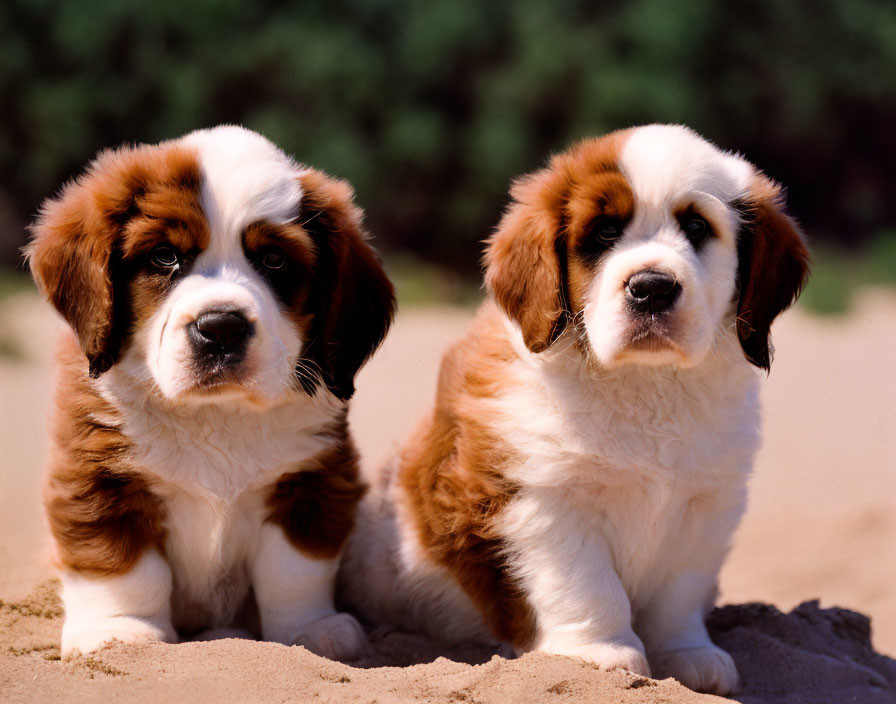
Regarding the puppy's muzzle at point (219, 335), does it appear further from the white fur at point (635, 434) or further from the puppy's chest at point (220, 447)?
the white fur at point (635, 434)

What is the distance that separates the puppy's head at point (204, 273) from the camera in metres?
3.72

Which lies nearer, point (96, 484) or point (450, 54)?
point (96, 484)

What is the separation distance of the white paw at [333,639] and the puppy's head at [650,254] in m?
1.33

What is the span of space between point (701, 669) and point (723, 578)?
2.23 m

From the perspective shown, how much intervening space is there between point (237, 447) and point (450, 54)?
11.6 metres

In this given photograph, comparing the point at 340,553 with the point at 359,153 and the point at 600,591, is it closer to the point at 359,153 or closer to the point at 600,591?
the point at 600,591

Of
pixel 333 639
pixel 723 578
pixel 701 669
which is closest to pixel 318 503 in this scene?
pixel 333 639

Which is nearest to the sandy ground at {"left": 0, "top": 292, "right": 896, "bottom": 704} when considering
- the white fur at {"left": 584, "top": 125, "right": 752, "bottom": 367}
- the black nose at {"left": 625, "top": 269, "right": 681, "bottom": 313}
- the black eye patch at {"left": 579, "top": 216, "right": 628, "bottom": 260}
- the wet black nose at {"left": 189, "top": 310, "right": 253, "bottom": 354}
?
the wet black nose at {"left": 189, "top": 310, "right": 253, "bottom": 354}

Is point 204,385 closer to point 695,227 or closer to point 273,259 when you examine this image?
point 273,259

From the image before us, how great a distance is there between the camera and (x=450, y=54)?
14.8m

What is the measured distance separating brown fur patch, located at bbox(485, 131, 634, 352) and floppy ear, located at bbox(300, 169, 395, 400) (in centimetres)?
46

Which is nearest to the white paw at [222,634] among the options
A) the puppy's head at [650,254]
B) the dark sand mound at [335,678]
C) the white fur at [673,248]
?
the dark sand mound at [335,678]

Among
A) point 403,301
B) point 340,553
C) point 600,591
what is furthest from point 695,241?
point 403,301

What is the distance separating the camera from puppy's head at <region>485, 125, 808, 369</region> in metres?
3.69
